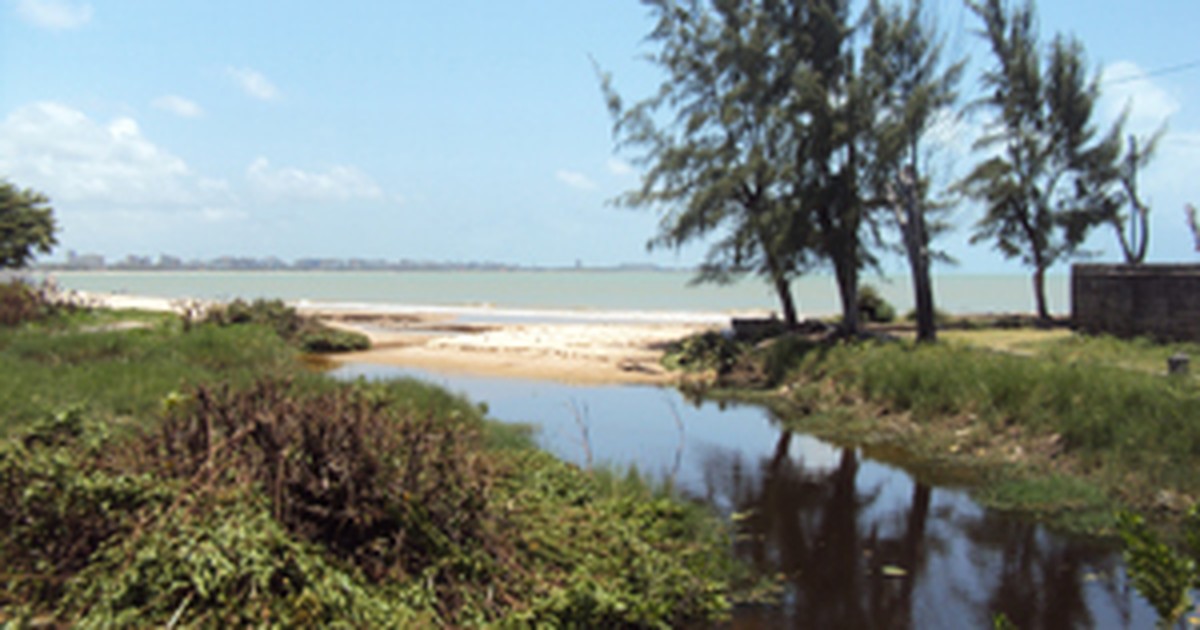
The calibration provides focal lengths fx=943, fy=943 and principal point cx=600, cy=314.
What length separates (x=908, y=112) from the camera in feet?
66.9

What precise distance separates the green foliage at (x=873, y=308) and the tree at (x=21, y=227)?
30584 millimetres

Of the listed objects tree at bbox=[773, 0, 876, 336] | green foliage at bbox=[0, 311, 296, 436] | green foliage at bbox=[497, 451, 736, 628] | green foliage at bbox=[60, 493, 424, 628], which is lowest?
green foliage at bbox=[497, 451, 736, 628]

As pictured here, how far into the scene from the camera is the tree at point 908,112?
20156mm

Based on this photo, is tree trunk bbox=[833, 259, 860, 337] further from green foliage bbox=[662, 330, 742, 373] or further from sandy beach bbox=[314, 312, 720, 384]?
sandy beach bbox=[314, 312, 720, 384]

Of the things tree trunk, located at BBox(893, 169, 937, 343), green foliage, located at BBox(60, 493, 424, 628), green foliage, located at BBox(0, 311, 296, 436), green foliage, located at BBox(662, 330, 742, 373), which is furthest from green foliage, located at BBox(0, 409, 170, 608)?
tree trunk, located at BBox(893, 169, 937, 343)

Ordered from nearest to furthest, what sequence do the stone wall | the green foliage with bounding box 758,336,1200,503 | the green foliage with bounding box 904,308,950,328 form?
the green foliage with bounding box 758,336,1200,503, the stone wall, the green foliage with bounding box 904,308,950,328

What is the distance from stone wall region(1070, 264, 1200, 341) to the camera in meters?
18.3

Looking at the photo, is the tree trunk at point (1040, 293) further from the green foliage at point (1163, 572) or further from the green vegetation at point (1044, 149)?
the green foliage at point (1163, 572)

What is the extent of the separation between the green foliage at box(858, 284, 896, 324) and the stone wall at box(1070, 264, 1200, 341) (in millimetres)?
9736

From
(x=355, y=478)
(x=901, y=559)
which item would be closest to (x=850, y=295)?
(x=901, y=559)

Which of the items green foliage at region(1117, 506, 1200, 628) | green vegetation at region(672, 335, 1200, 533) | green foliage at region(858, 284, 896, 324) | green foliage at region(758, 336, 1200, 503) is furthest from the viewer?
green foliage at region(858, 284, 896, 324)

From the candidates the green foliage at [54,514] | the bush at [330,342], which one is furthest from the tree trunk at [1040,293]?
the green foliage at [54,514]

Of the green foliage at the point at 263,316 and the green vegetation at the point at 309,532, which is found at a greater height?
the green foliage at the point at 263,316

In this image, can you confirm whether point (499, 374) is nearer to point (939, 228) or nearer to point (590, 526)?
point (939, 228)
